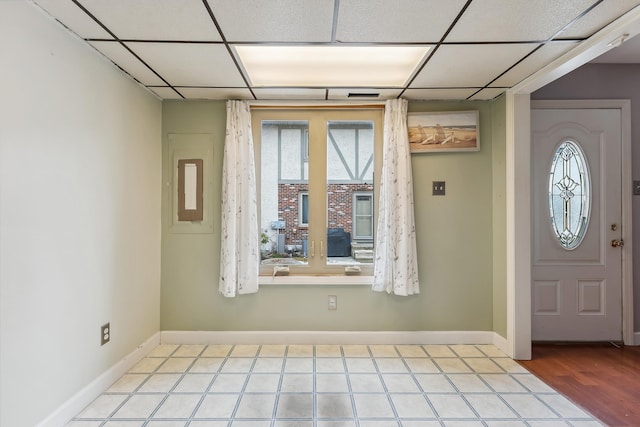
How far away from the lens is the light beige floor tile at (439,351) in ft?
10.1

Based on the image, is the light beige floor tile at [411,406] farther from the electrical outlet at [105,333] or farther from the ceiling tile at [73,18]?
the ceiling tile at [73,18]

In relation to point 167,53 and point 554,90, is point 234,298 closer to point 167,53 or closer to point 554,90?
point 167,53

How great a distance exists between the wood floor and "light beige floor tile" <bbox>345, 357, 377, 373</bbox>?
1.26m

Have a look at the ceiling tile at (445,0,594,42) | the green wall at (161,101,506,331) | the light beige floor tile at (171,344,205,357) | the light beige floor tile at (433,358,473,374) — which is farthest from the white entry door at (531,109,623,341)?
the light beige floor tile at (171,344,205,357)

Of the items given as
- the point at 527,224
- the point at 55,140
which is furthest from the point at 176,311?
the point at 527,224

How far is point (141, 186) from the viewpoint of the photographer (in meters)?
2.98

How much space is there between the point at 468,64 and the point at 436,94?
0.64 m

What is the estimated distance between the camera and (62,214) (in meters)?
2.08

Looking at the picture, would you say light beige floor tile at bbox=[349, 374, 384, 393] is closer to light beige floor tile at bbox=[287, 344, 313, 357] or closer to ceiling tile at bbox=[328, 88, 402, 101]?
light beige floor tile at bbox=[287, 344, 313, 357]

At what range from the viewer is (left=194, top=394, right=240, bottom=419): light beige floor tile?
2145 mm

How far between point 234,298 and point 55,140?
1.91 m

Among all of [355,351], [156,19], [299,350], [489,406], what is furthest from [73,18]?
[489,406]

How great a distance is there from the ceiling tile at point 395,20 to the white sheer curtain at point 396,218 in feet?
3.59

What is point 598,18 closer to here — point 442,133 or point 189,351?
point 442,133
